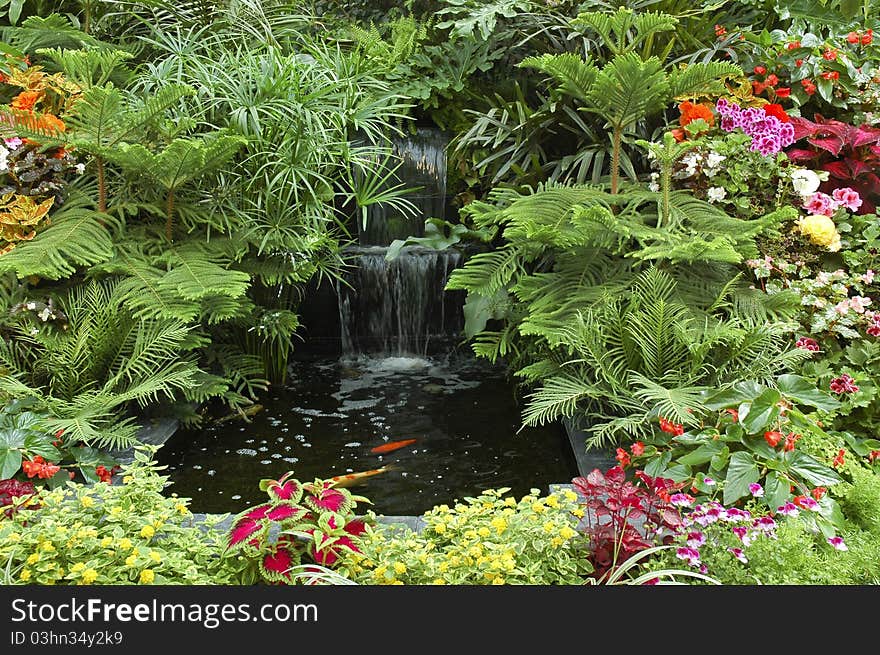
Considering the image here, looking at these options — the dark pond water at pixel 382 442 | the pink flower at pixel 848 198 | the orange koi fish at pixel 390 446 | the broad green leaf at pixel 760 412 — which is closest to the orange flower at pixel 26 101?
Result: the dark pond water at pixel 382 442

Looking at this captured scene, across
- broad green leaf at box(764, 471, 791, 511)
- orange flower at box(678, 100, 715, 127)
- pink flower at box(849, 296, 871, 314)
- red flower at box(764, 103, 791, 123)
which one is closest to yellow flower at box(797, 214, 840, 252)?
pink flower at box(849, 296, 871, 314)

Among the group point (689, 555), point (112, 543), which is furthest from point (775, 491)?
point (112, 543)

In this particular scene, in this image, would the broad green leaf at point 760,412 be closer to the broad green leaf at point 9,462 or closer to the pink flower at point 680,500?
the pink flower at point 680,500

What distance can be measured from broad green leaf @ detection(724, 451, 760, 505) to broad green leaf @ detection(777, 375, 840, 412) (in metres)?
0.43

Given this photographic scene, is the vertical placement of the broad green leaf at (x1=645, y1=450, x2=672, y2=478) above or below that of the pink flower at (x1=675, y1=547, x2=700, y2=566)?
below

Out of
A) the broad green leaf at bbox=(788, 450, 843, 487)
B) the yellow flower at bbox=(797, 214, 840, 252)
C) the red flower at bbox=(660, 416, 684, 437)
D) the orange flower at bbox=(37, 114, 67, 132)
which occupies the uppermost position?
the orange flower at bbox=(37, 114, 67, 132)

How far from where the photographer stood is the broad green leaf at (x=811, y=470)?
94.6 inches

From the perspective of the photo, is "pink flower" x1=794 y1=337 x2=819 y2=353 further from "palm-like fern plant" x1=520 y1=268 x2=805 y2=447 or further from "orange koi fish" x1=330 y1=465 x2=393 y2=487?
"orange koi fish" x1=330 y1=465 x2=393 y2=487

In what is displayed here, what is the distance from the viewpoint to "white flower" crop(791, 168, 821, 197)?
390 cm

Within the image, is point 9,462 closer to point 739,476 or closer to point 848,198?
point 739,476

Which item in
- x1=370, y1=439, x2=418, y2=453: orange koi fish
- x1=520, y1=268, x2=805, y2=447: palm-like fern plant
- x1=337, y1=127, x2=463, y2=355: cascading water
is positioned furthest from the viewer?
x1=337, y1=127, x2=463, y2=355: cascading water

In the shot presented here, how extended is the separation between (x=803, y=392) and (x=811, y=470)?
39 cm

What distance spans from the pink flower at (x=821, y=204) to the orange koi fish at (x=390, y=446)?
7.07 ft

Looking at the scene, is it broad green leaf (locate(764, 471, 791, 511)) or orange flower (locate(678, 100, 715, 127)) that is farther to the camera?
orange flower (locate(678, 100, 715, 127))
